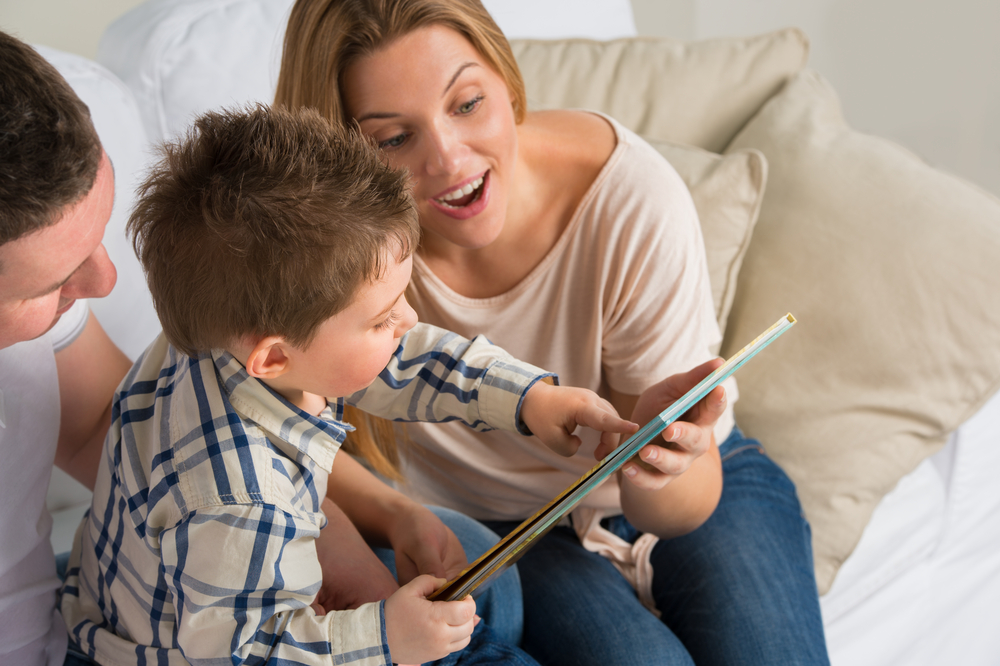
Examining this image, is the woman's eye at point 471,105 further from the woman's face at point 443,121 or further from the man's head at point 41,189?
the man's head at point 41,189

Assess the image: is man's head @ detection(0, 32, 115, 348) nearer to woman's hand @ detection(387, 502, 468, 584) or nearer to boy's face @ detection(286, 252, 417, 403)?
boy's face @ detection(286, 252, 417, 403)

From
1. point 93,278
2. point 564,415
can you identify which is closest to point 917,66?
point 564,415

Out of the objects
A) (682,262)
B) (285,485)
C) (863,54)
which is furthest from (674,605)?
(863,54)

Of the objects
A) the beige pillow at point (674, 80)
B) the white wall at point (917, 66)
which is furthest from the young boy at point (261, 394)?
the white wall at point (917, 66)

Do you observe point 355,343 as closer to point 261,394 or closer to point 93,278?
point 261,394

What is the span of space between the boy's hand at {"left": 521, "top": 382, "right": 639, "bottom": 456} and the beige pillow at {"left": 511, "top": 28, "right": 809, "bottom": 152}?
0.81 metres

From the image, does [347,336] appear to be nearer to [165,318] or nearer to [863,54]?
[165,318]

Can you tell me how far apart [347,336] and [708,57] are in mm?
1054

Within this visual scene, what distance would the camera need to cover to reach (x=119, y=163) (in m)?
1.18

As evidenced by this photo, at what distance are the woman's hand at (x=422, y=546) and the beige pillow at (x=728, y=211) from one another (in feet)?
2.04

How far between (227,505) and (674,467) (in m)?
0.40

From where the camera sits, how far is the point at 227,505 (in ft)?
2.05

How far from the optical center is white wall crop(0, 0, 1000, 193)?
1532 mm

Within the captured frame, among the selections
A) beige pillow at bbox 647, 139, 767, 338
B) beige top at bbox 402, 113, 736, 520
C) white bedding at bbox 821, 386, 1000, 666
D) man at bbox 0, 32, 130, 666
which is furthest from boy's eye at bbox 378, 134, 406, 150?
white bedding at bbox 821, 386, 1000, 666
